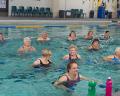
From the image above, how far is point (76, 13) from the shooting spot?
80.3 feet

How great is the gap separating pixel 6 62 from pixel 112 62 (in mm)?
3248

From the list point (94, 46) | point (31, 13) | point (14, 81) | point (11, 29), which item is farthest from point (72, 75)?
point (31, 13)

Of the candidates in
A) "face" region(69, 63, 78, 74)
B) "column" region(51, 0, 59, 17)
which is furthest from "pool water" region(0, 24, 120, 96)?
Result: "column" region(51, 0, 59, 17)

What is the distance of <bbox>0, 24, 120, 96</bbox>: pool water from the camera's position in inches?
287

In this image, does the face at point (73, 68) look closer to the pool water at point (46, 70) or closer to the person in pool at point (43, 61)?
the pool water at point (46, 70)

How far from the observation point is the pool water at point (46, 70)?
23.9ft

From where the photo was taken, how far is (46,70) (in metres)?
8.89

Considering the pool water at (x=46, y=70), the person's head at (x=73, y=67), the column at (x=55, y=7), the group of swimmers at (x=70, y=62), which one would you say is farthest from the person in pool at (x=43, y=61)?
the column at (x=55, y=7)

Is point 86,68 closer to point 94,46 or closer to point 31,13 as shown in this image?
point 94,46

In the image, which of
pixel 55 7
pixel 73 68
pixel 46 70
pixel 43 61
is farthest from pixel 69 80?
pixel 55 7

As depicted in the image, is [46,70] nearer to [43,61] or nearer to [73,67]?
[43,61]

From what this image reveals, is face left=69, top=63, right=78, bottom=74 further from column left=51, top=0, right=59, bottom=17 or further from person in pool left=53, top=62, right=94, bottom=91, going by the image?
column left=51, top=0, right=59, bottom=17

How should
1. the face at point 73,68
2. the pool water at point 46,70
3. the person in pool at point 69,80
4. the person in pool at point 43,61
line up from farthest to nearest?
the person in pool at point 43,61, the pool water at point 46,70, the person in pool at point 69,80, the face at point 73,68

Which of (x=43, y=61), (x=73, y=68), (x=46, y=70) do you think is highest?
(x=73, y=68)
